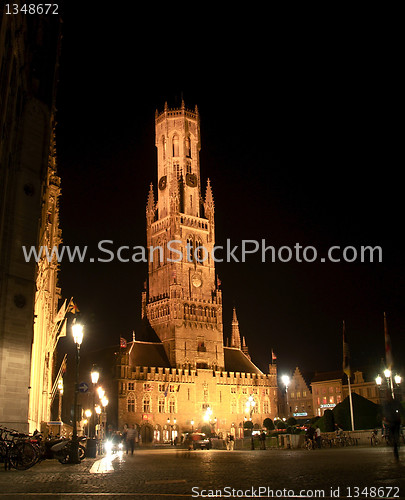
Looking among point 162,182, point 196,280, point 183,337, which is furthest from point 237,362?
point 162,182

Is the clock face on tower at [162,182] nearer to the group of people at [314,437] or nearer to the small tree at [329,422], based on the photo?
the small tree at [329,422]

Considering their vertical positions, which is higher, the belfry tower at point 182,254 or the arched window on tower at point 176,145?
the arched window on tower at point 176,145

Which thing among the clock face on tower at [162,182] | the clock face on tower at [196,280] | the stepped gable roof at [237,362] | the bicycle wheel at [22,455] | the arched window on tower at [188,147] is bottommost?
the bicycle wheel at [22,455]

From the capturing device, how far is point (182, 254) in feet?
309

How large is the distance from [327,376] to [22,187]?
88870 mm

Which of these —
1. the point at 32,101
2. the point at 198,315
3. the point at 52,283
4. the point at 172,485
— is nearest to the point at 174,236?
the point at 198,315

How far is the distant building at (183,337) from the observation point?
82062mm

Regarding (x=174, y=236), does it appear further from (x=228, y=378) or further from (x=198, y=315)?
(x=228, y=378)

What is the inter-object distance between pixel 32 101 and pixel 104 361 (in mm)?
61478

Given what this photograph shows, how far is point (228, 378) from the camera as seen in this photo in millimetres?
91750

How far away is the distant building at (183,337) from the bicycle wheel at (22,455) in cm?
6238

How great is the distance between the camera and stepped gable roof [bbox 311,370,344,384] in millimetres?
103000

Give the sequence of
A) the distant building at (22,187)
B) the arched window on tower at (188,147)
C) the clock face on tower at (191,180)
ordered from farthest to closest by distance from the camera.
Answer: the arched window on tower at (188,147), the clock face on tower at (191,180), the distant building at (22,187)

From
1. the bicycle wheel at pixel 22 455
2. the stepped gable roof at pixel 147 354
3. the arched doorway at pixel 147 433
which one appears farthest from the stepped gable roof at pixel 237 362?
the bicycle wheel at pixel 22 455
